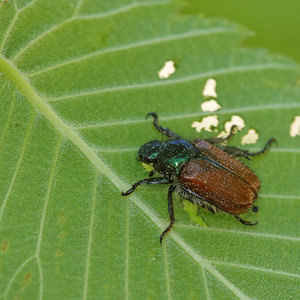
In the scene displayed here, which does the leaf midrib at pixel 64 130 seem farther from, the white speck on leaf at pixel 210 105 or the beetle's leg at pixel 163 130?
the white speck on leaf at pixel 210 105

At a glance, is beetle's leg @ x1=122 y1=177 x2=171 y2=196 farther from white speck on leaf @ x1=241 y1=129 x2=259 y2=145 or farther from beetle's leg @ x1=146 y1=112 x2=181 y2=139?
white speck on leaf @ x1=241 y1=129 x2=259 y2=145

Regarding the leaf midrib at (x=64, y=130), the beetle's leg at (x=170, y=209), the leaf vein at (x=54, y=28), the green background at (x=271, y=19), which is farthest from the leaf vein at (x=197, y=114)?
the green background at (x=271, y=19)

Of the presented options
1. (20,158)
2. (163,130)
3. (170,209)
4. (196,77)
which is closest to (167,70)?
(196,77)

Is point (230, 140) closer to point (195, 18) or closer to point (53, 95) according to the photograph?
point (195, 18)

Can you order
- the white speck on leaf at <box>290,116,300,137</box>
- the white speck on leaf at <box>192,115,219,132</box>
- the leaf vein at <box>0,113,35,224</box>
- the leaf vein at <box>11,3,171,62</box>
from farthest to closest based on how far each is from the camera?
the white speck on leaf at <box>290,116,300,137</box>
the white speck on leaf at <box>192,115,219,132</box>
the leaf vein at <box>11,3,171,62</box>
the leaf vein at <box>0,113,35,224</box>

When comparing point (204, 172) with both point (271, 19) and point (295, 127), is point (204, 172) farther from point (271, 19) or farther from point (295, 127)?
point (271, 19)

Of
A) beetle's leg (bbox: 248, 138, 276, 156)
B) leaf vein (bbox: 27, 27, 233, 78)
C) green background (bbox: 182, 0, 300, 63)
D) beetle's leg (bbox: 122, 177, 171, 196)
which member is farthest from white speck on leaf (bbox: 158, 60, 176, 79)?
green background (bbox: 182, 0, 300, 63)
